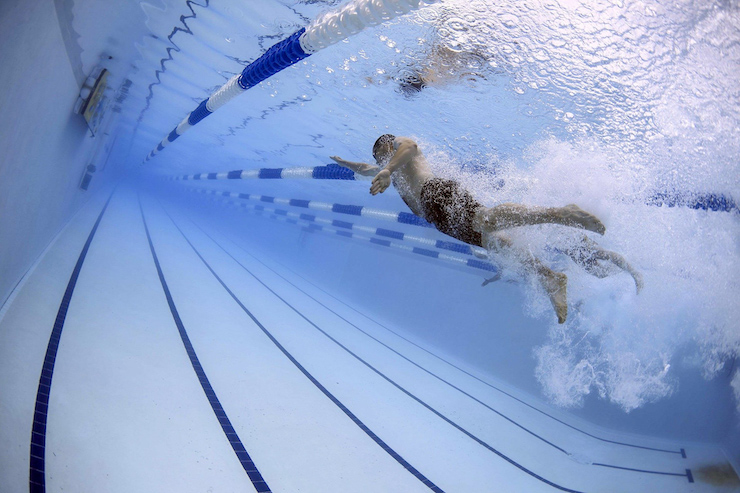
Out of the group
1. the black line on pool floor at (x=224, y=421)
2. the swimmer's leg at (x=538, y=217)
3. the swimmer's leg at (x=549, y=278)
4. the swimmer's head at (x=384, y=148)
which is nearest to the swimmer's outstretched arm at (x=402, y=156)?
the swimmer's head at (x=384, y=148)

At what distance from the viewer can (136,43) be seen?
5434mm

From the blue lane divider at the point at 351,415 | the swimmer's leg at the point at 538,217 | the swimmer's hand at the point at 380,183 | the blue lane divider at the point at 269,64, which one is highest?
the blue lane divider at the point at 269,64

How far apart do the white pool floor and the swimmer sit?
5.92ft

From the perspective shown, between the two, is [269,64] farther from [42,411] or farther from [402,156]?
[42,411]

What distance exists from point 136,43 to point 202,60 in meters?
0.90

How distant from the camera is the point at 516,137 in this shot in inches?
212

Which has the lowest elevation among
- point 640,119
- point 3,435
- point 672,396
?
point 3,435

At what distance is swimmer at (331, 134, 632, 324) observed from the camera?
2607mm

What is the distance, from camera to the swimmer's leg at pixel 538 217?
2.51m

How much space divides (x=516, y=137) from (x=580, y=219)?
3.24 meters

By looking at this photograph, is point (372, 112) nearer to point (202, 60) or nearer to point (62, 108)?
point (202, 60)

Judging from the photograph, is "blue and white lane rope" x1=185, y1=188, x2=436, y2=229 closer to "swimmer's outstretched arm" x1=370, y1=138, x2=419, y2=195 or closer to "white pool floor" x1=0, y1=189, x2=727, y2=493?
"swimmer's outstretched arm" x1=370, y1=138, x2=419, y2=195

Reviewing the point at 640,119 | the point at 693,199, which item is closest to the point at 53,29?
the point at 640,119

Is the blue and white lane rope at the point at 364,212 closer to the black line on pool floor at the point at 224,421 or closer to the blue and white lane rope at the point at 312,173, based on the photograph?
the blue and white lane rope at the point at 312,173
